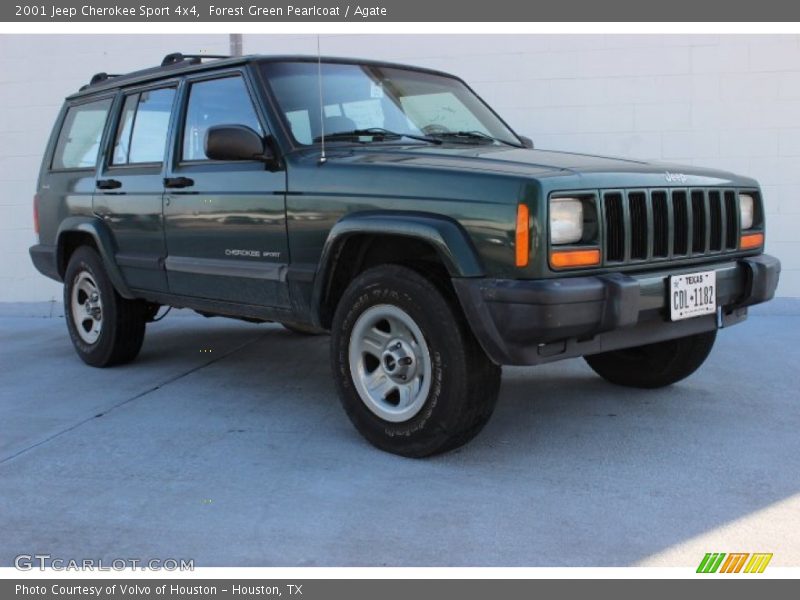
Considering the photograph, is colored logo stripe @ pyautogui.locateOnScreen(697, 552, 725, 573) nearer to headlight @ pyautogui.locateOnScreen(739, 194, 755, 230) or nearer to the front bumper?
the front bumper

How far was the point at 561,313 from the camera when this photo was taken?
322cm

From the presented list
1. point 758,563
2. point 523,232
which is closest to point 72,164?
point 523,232

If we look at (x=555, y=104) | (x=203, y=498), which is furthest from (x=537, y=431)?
(x=555, y=104)

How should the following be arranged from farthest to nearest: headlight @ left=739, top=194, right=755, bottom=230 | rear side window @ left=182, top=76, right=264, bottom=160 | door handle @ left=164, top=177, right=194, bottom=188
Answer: door handle @ left=164, top=177, right=194, bottom=188 < rear side window @ left=182, top=76, right=264, bottom=160 < headlight @ left=739, top=194, right=755, bottom=230

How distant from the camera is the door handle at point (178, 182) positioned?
4.79 meters

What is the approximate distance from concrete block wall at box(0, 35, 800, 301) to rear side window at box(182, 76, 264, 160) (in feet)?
10.5

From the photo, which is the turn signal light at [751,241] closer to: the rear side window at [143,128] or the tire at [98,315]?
the rear side window at [143,128]

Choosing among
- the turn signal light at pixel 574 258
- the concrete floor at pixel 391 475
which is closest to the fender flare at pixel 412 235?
the turn signal light at pixel 574 258

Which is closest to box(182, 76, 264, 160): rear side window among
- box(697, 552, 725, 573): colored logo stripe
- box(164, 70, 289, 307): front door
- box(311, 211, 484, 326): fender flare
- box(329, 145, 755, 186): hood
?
box(164, 70, 289, 307): front door

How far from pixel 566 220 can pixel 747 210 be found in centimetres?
147

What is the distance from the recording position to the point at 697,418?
4328 millimetres

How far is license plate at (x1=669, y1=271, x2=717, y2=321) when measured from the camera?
3631mm

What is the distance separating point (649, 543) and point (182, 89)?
363 centimetres

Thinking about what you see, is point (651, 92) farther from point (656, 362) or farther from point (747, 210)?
point (656, 362)
